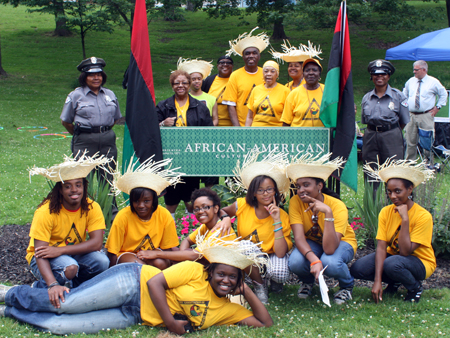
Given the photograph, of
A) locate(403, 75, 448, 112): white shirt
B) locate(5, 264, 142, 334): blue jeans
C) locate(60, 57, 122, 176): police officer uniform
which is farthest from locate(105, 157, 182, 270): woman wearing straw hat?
locate(403, 75, 448, 112): white shirt

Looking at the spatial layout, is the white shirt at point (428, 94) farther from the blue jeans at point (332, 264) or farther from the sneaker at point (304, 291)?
the sneaker at point (304, 291)

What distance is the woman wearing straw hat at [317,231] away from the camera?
3949 mm

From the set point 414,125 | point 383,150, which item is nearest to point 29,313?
point 383,150

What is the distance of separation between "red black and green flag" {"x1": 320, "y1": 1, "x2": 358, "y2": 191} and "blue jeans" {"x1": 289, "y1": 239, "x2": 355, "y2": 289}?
3.93 feet

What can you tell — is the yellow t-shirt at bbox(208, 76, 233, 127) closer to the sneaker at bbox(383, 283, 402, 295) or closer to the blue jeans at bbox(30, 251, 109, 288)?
the blue jeans at bbox(30, 251, 109, 288)

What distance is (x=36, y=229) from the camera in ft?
12.7

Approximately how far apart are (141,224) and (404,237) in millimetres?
2212

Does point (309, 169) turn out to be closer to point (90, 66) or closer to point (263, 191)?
point (263, 191)

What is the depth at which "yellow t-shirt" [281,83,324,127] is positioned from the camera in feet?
17.7

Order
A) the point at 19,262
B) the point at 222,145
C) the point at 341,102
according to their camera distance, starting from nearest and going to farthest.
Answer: the point at 19,262, the point at 341,102, the point at 222,145

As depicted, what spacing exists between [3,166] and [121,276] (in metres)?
6.63

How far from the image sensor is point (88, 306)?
3.57 meters

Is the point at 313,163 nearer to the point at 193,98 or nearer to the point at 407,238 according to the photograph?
the point at 407,238

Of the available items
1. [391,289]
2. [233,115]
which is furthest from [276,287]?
[233,115]
